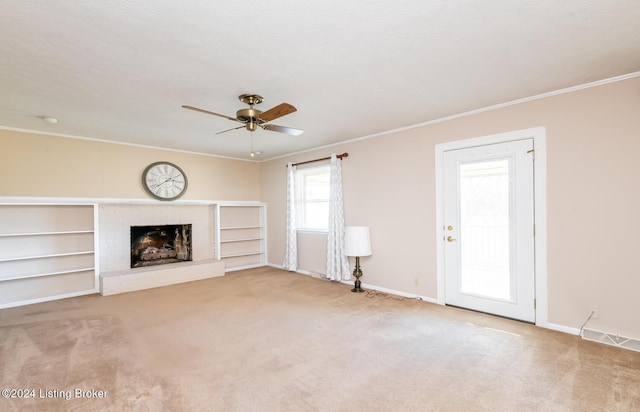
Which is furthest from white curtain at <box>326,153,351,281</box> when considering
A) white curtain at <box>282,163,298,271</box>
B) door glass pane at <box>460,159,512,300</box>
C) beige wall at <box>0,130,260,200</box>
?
beige wall at <box>0,130,260,200</box>

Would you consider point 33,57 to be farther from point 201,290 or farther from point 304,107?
point 201,290

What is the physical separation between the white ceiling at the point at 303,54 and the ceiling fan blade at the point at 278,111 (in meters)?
0.28

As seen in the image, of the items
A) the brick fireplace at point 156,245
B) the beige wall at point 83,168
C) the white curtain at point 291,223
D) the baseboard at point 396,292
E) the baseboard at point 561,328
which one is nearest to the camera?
the baseboard at point 561,328

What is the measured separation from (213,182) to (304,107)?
3.67 meters

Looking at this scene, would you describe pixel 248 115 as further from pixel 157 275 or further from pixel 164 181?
pixel 157 275

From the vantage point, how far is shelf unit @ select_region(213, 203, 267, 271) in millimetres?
6465

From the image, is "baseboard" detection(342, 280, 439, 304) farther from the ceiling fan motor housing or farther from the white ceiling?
the ceiling fan motor housing

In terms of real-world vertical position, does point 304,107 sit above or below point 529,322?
above

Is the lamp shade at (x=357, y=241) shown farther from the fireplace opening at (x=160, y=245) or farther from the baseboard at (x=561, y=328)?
the fireplace opening at (x=160, y=245)

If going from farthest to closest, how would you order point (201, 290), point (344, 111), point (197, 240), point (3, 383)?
point (197, 240)
point (201, 290)
point (344, 111)
point (3, 383)

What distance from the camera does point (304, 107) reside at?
3.55m

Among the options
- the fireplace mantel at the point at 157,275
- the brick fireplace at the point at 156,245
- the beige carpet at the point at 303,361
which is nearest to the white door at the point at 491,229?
the beige carpet at the point at 303,361

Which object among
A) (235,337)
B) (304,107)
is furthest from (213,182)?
(235,337)

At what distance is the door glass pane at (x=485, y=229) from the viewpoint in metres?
3.56
